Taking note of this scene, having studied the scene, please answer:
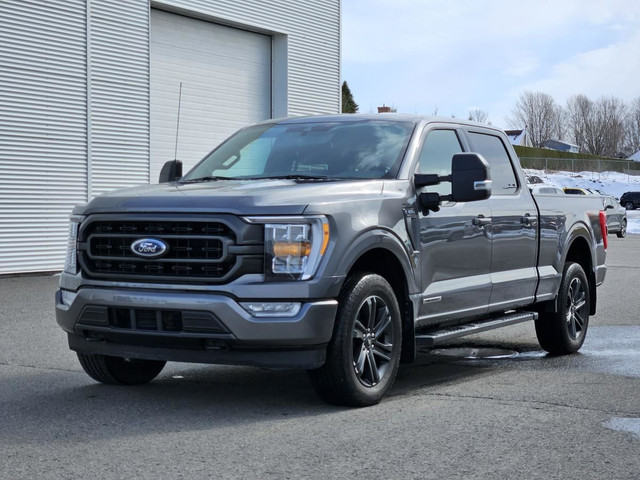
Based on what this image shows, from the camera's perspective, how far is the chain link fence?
268 ft

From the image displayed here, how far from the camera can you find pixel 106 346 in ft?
20.8

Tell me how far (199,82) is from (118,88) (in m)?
2.53

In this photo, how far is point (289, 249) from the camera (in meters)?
5.95

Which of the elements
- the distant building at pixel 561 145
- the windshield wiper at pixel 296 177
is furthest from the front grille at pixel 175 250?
the distant building at pixel 561 145

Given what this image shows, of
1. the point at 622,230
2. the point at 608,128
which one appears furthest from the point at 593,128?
A: the point at 622,230

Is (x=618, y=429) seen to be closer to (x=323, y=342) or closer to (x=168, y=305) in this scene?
(x=323, y=342)

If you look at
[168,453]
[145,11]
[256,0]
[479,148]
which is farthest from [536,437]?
[256,0]

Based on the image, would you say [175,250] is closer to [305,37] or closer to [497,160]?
[497,160]

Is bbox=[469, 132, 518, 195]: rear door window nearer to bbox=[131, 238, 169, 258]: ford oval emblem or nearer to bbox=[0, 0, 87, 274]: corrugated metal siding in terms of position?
bbox=[131, 238, 169, 258]: ford oval emblem

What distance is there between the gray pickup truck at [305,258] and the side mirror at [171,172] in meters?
0.02

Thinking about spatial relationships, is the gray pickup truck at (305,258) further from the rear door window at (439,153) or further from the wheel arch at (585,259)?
the wheel arch at (585,259)

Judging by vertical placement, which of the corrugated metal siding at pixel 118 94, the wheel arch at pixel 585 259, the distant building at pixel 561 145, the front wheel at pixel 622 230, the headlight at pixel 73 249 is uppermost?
the distant building at pixel 561 145

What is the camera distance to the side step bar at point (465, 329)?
22.8ft

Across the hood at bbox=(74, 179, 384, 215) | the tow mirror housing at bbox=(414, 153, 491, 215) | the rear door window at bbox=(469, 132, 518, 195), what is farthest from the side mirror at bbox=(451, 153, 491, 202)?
the rear door window at bbox=(469, 132, 518, 195)
